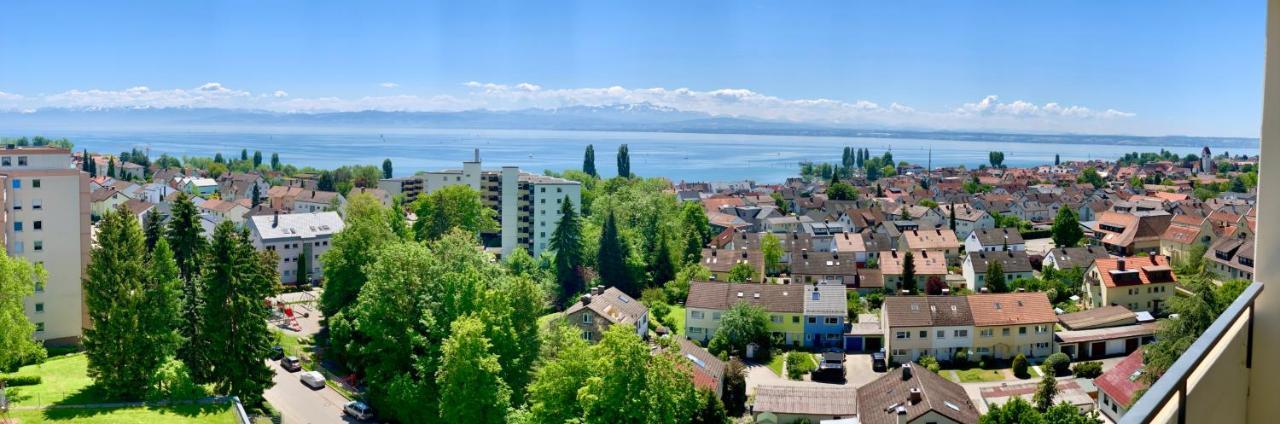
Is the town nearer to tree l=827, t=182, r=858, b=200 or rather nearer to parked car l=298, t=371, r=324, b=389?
parked car l=298, t=371, r=324, b=389

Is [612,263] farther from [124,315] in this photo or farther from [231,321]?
[124,315]

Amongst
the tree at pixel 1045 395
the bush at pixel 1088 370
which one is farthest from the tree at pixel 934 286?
the tree at pixel 1045 395

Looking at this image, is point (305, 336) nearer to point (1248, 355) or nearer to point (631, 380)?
point (631, 380)

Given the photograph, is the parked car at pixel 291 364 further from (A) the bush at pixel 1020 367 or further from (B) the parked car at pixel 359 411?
(A) the bush at pixel 1020 367

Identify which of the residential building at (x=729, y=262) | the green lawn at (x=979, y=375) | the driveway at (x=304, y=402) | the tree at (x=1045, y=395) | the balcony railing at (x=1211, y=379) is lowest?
the driveway at (x=304, y=402)

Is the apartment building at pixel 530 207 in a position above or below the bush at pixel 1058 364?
above

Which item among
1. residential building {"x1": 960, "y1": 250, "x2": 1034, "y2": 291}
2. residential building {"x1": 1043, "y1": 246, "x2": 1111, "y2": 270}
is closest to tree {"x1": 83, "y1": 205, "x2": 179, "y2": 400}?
residential building {"x1": 960, "y1": 250, "x2": 1034, "y2": 291}
